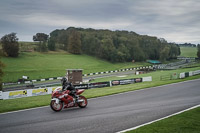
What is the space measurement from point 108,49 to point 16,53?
133 ft

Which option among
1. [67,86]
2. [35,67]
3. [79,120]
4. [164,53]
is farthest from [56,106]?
[164,53]

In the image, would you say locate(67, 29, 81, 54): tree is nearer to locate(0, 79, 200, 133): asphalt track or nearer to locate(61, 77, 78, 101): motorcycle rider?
locate(61, 77, 78, 101): motorcycle rider

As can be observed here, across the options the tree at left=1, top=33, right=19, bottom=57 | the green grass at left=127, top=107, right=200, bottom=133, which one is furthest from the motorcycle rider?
the tree at left=1, top=33, right=19, bottom=57

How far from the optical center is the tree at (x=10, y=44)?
61.5 meters

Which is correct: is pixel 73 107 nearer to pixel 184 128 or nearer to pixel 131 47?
pixel 184 128

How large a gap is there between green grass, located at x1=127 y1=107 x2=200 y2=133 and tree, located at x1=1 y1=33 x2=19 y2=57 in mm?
62467

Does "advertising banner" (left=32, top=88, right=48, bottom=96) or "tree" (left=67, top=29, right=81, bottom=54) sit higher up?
"tree" (left=67, top=29, right=81, bottom=54)

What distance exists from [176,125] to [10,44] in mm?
63597

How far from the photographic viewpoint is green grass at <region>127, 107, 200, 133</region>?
25.3 ft

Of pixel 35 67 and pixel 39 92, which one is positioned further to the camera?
pixel 35 67

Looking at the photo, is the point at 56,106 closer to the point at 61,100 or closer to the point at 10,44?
the point at 61,100

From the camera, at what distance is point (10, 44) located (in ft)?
205

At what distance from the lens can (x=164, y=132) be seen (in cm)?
752

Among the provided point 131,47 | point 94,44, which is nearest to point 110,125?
point 94,44
